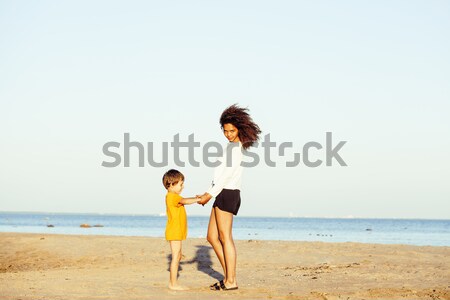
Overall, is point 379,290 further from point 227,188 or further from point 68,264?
point 68,264

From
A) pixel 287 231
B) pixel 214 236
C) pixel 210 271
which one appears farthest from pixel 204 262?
pixel 287 231

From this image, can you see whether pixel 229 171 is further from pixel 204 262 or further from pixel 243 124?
pixel 204 262

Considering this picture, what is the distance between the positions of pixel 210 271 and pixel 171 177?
3226 millimetres

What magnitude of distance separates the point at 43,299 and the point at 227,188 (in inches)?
103

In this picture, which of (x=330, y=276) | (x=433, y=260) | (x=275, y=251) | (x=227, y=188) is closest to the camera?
(x=227, y=188)

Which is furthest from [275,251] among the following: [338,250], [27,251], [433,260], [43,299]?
[43,299]

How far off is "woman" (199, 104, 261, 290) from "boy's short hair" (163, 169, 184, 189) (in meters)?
0.44

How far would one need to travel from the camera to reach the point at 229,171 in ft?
26.9

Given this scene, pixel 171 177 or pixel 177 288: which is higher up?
pixel 171 177

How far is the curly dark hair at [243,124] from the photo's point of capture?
8.38 m

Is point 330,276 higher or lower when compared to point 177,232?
lower

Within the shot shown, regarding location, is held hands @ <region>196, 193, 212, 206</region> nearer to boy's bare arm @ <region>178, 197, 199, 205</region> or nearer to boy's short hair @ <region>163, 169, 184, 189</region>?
boy's bare arm @ <region>178, 197, 199, 205</region>

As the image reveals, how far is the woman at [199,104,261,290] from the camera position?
821cm

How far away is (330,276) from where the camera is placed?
10117 mm
